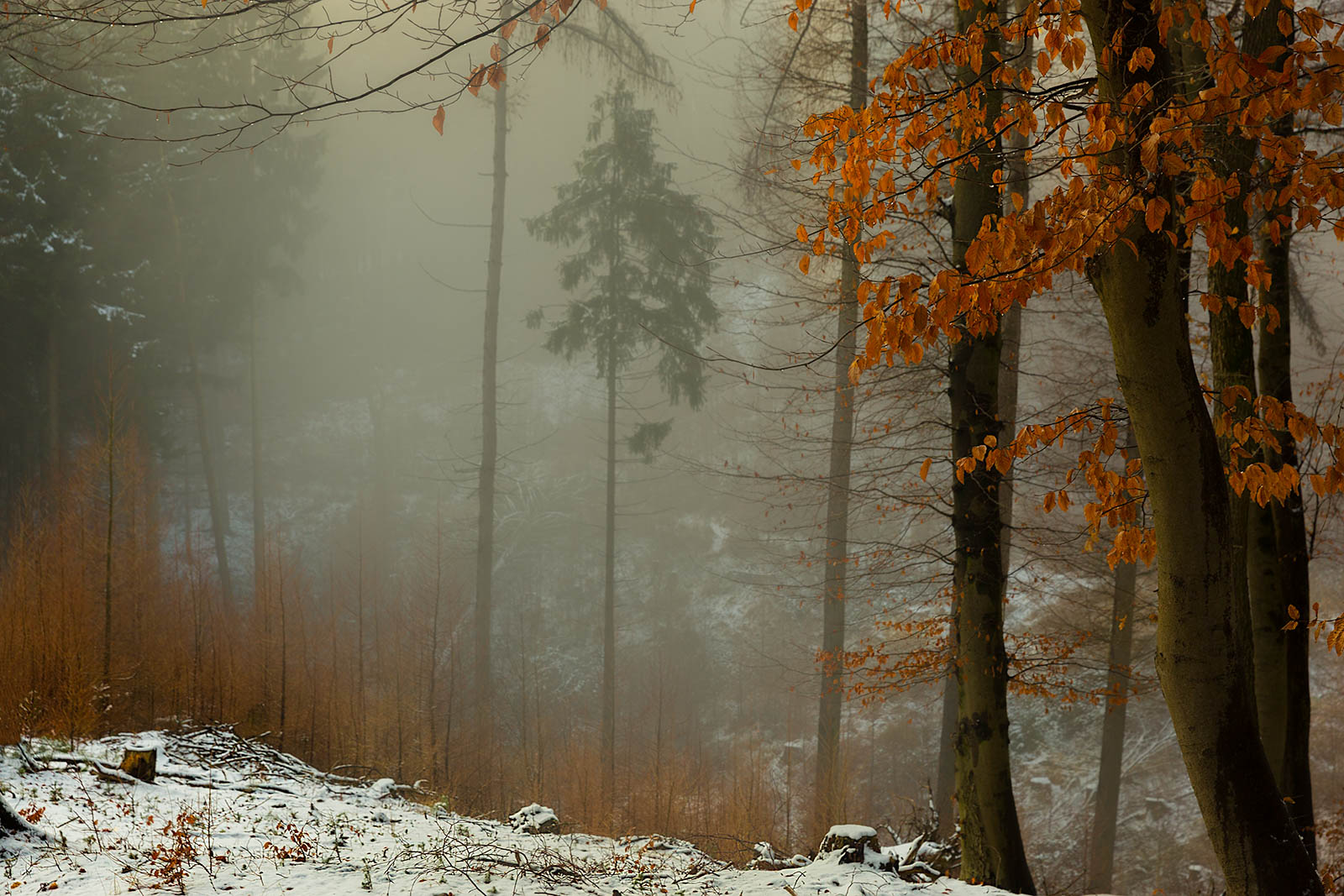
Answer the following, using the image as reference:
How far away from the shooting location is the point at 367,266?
37.4m

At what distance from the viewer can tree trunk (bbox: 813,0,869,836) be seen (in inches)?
311

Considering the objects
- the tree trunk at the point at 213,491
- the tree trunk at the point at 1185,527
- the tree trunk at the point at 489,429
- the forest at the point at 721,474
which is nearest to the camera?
the tree trunk at the point at 1185,527

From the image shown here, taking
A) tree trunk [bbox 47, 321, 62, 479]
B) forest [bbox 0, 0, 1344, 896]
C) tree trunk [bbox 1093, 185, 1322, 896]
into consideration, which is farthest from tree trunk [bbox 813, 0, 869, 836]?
tree trunk [bbox 47, 321, 62, 479]

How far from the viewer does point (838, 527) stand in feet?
31.3

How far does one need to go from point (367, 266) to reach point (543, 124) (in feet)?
42.2

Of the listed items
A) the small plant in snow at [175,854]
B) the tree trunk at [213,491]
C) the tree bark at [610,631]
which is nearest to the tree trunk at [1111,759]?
the tree bark at [610,631]

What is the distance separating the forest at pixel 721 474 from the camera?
2795mm

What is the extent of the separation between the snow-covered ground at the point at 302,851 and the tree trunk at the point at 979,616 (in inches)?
20.7

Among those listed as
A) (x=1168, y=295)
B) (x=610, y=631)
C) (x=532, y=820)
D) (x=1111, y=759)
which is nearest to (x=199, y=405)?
(x=610, y=631)

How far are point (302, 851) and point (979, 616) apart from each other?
3.91 metres

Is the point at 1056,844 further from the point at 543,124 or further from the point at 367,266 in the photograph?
the point at 543,124

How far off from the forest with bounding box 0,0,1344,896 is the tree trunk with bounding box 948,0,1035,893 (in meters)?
0.03

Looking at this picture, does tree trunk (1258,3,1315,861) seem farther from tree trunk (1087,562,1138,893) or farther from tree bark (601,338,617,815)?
tree bark (601,338,617,815)

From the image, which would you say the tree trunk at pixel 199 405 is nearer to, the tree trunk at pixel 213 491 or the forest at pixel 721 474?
the tree trunk at pixel 213 491
